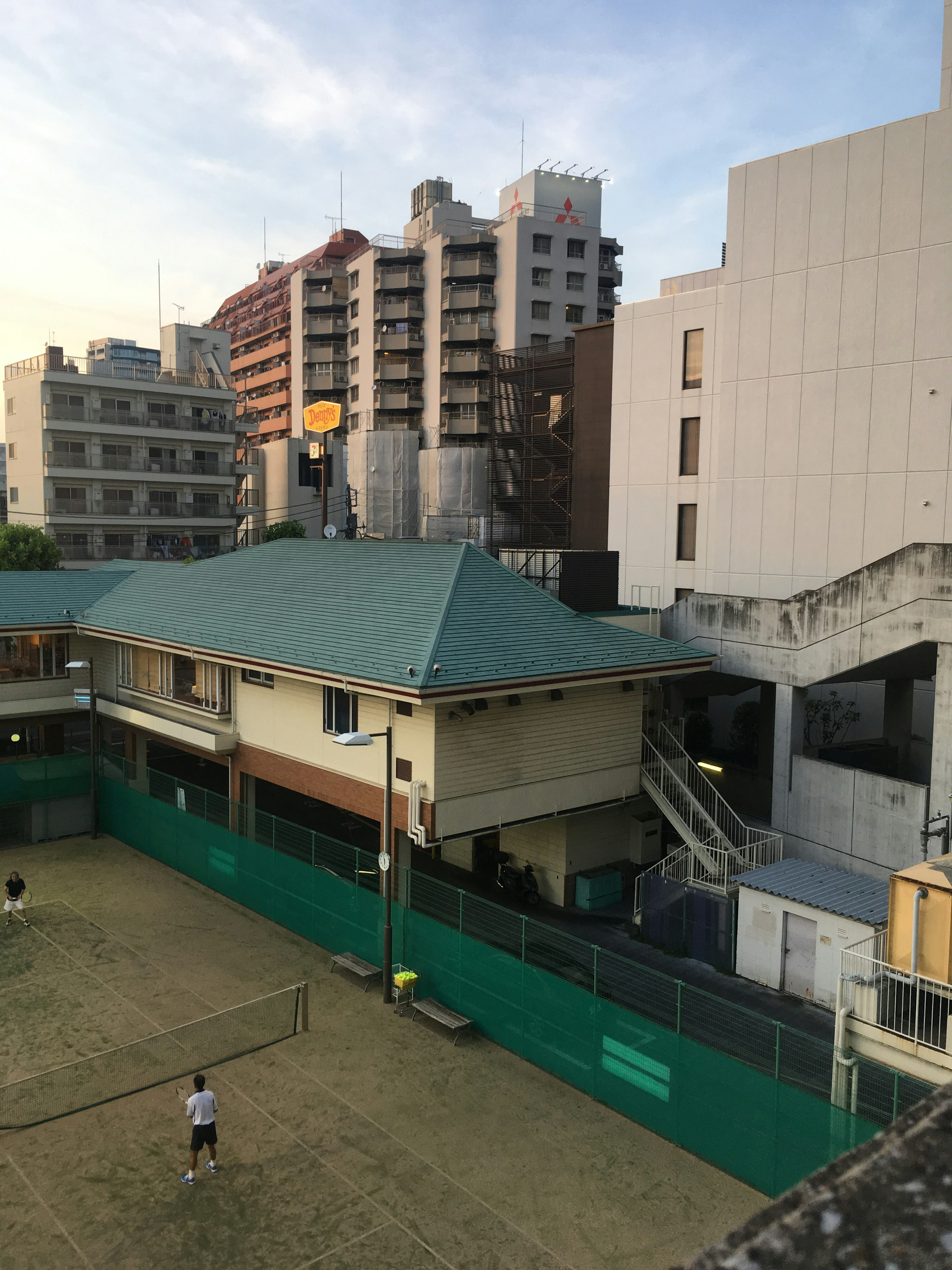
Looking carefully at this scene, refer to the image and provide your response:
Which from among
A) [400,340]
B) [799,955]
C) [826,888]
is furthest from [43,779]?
[400,340]

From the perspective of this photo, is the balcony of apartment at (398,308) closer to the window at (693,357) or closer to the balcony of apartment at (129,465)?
the balcony of apartment at (129,465)

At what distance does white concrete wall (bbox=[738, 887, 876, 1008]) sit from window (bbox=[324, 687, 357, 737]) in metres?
10.4

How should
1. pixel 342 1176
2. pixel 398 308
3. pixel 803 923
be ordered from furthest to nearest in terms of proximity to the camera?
pixel 398 308
pixel 803 923
pixel 342 1176

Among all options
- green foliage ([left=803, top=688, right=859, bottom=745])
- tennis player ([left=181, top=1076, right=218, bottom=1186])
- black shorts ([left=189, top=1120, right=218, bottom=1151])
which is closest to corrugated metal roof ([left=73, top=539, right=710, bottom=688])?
tennis player ([left=181, top=1076, right=218, bottom=1186])

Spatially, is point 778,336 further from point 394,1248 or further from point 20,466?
point 20,466

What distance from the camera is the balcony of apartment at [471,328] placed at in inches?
3344

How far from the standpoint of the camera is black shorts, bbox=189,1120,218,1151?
14352mm

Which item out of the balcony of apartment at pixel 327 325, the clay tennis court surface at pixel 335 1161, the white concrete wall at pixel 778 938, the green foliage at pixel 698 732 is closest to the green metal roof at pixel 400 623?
the white concrete wall at pixel 778 938

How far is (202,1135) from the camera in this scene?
1439 cm

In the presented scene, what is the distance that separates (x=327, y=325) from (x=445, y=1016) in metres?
86.8

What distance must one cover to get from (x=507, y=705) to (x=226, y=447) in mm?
60009

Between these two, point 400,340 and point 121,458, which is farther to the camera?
point 400,340

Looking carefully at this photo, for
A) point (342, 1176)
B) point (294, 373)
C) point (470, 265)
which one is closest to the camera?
point (342, 1176)

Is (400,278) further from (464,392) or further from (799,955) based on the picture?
(799,955)
